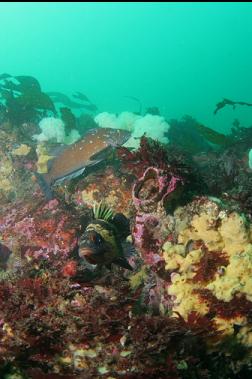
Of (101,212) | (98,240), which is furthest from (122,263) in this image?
(101,212)

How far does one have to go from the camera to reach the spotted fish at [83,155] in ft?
19.5

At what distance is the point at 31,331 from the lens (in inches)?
116

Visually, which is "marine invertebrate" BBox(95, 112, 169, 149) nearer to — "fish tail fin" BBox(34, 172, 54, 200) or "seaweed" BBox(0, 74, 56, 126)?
"fish tail fin" BBox(34, 172, 54, 200)

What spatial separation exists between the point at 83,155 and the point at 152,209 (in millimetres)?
2519

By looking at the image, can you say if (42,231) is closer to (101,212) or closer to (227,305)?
(101,212)

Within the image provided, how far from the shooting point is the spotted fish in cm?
595

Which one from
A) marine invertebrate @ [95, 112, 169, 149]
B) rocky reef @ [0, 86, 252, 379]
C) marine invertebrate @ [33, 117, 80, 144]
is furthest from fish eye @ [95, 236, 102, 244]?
marine invertebrate @ [33, 117, 80, 144]

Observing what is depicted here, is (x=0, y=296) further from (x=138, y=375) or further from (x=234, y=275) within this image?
(x=234, y=275)

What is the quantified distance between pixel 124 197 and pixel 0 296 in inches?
100

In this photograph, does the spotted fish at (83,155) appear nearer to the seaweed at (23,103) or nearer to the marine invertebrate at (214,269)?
the marine invertebrate at (214,269)

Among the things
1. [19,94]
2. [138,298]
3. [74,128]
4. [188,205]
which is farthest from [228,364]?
[19,94]

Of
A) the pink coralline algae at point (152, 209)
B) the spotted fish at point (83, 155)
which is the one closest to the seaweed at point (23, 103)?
the spotted fish at point (83, 155)

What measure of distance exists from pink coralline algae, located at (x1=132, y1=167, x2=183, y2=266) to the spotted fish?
2.13 m

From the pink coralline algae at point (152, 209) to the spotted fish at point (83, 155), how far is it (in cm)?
213
